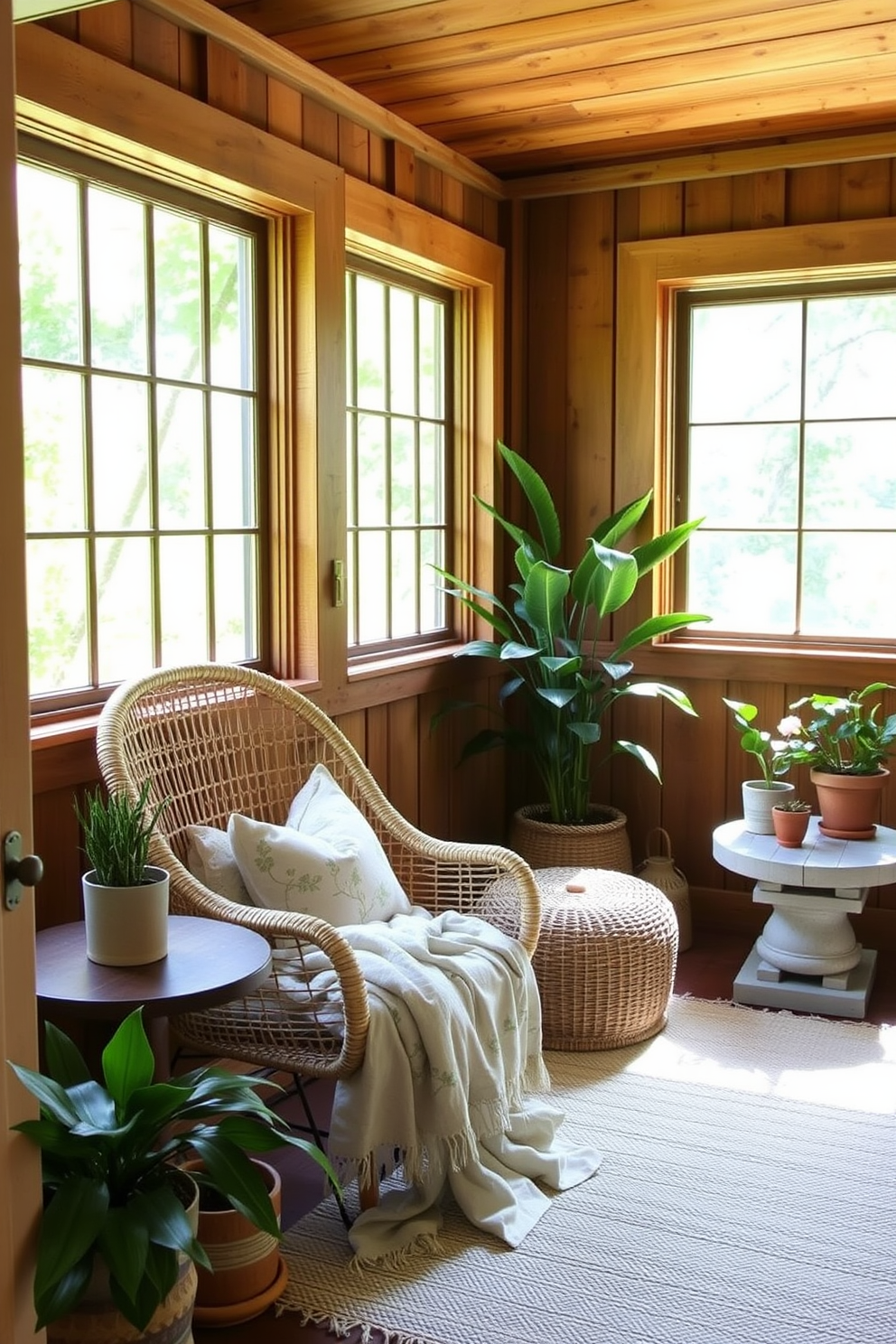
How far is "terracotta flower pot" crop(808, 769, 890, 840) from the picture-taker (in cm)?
376

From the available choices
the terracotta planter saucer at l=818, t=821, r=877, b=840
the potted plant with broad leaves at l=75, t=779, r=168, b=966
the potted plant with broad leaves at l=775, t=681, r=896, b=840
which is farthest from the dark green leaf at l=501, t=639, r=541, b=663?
the potted plant with broad leaves at l=75, t=779, r=168, b=966

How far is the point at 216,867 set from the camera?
2.71 metres

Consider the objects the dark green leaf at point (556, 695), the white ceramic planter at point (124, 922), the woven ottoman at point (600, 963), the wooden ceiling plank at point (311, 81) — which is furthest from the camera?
the dark green leaf at point (556, 695)

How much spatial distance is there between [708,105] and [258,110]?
4.63ft

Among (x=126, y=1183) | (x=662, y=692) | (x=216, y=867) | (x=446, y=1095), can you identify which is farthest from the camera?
(x=662, y=692)

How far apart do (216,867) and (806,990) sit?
1847 millimetres

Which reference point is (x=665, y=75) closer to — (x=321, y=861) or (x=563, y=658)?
(x=563, y=658)

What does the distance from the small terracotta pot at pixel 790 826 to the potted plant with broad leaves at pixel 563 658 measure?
46 cm

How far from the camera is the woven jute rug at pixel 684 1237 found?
Answer: 89.4 inches

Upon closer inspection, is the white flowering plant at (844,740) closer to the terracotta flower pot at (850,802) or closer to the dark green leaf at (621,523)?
the terracotta flower pot at (850,802)

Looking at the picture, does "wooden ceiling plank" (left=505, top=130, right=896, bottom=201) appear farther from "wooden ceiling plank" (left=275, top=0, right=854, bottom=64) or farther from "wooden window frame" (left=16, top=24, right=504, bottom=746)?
"wooden ceiling plank" (left=275, top=0, right=854, bottom=64)

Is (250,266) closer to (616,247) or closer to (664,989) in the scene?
(616,247)

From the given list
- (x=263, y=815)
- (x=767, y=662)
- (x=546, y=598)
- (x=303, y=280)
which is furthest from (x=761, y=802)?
(x=303, y=280)

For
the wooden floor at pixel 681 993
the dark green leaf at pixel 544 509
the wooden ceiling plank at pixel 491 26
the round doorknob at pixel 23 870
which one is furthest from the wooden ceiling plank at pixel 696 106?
the round doorknob at pixel 23 870
